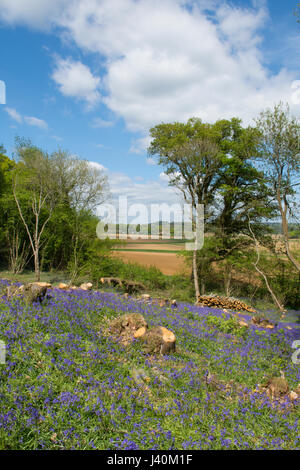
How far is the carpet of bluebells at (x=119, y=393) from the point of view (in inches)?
128

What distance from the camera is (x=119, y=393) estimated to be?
3.95 metres

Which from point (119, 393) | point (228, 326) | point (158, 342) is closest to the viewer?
point (119, 393)

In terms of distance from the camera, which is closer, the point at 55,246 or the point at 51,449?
the point at 51,449

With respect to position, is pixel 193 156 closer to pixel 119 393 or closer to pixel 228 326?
pixel 228 326

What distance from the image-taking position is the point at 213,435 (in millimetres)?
3385

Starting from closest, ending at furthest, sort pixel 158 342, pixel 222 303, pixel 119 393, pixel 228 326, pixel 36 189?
pixel 119 393
pixel 158 342
pixel 228 326
pixel 222 303
pixel 36 189

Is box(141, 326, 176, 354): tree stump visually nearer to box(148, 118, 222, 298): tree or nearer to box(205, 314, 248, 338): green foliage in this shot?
box(205, 314, 248, 338): green foliage

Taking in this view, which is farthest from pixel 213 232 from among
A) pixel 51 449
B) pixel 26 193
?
pixel 51 449

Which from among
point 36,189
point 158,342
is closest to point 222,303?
point 158,342

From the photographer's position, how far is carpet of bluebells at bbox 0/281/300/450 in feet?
10.7

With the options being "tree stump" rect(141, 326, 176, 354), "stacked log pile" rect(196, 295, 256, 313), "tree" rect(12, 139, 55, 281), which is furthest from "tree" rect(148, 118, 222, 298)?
"tree stump" rect(141, 326, 176, 354)
